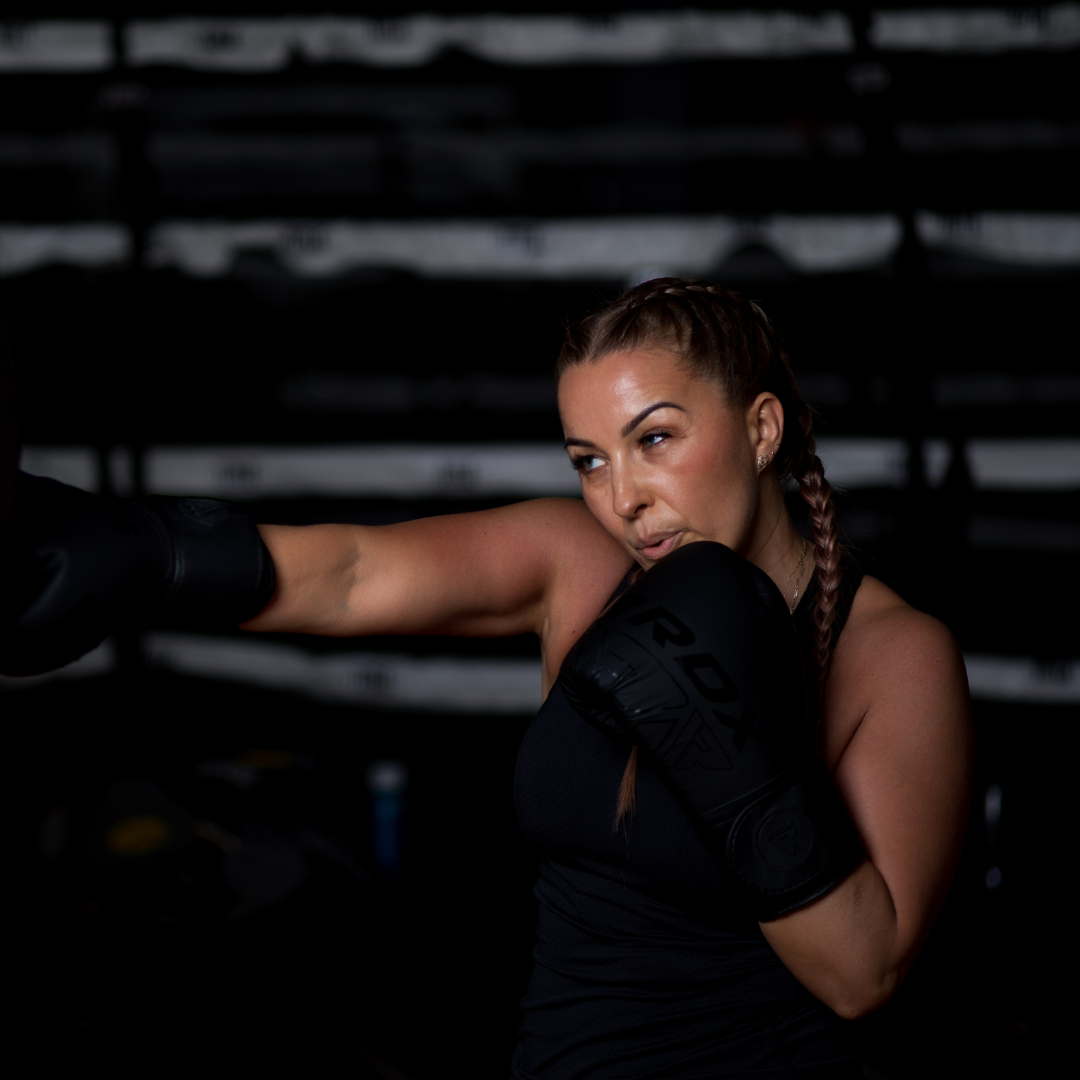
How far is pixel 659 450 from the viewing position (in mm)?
1135

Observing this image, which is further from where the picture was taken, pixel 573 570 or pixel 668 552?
pixel 573 570

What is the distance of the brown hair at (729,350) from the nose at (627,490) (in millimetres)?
134

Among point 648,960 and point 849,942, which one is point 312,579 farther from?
point 849,942

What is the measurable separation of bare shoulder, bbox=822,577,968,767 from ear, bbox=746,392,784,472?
0.71 feet

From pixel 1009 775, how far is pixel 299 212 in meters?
2.15

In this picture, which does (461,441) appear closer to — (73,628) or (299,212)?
(299,212)

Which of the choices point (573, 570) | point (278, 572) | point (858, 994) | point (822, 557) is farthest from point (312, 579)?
point (858, 994)

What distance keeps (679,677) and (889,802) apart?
0.84 feet

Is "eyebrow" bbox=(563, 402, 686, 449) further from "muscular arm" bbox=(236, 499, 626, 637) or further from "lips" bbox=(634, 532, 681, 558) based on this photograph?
"muscular arm" bbox=(236, 499, 626, 637)

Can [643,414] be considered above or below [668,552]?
above

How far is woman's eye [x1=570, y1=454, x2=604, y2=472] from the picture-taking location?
1.19 m

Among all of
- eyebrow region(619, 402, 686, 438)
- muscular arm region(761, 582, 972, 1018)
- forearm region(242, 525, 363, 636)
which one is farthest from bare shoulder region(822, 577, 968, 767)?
forearm region(242, 525, 363, 636)

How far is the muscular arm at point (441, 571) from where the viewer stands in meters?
1.15

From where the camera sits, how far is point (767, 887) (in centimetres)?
92
